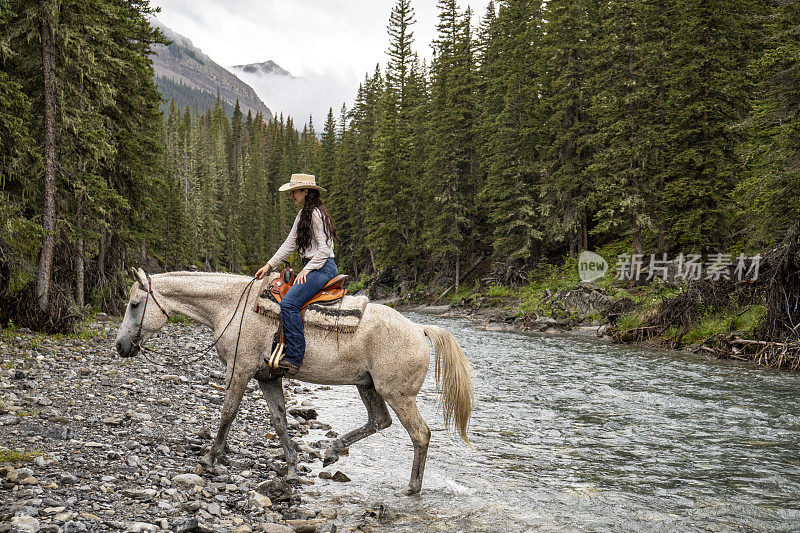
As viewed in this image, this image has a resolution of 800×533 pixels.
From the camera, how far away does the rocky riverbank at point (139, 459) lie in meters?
4.75

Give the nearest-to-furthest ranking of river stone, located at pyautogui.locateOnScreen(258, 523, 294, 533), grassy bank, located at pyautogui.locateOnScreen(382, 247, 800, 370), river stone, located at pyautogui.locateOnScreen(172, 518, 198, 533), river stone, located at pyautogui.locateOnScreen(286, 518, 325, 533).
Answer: river stone, located at pyautogui.locateOnScreen(172, 518, 198, 533), river stone, located at pyautogui.locateOnScreen(258, 523, 294, 533), river stone, located at pyautogui.locateOnScreen(286, 518, 325, 533), grassy bank, located at pyautogui.locateOnScreen(382, 247, 800, 370)

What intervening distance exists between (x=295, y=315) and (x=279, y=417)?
4.67ft

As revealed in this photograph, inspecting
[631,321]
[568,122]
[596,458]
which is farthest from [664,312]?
[568,122]

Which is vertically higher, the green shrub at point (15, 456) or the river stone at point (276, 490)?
the green shrub at point (15, 456)

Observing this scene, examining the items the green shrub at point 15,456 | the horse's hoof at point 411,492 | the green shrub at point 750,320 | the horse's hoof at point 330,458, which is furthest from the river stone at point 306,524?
the green shrub at point 750,320

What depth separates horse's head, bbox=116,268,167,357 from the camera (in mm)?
6886

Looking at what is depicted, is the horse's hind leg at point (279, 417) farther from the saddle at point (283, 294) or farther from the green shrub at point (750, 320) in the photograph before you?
the green shrub at point (750, 320)

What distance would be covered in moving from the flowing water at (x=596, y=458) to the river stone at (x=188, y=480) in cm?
136

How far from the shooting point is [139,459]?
6.09m

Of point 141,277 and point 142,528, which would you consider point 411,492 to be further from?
point 141,277

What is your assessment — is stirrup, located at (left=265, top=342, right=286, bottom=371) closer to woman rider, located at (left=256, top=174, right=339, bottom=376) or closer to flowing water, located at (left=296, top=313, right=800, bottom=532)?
woman rider, located at (left=256, top=174, right=339, bottom=376)

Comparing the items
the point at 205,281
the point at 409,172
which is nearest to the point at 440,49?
Result: the point at 409,172

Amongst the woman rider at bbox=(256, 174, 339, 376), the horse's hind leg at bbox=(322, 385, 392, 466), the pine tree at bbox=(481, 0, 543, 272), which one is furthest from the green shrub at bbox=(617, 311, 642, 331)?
the woman rider at bbox=(256, 174, 339, 376)

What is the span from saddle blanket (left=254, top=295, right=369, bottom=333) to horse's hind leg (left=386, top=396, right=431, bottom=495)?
1102mm
